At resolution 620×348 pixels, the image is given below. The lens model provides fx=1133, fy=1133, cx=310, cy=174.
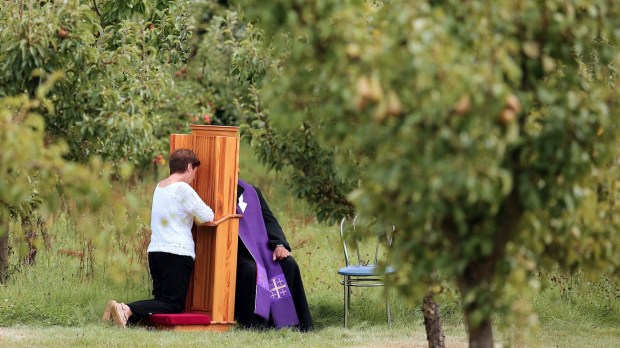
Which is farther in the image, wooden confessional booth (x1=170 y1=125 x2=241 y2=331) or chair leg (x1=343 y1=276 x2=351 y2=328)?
chair leg (x1=343 y1=276 x2=351 y2=328)

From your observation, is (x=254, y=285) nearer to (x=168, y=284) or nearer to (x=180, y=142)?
(x=168, y=284)

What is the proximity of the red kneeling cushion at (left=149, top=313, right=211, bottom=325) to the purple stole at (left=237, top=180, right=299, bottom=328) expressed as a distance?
485mm

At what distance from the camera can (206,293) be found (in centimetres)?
948

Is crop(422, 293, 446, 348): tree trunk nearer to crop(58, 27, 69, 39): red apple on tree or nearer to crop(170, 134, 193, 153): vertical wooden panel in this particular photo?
crop(170, 134, 193, 153): vertical wooden panel

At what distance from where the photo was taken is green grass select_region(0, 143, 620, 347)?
873 centimetres

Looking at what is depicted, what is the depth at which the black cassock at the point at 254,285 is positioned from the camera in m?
→ 9.45

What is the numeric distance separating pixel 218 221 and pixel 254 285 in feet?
2.18

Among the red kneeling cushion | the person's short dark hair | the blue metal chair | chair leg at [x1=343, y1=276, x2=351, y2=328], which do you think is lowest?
the red kneeling cushion

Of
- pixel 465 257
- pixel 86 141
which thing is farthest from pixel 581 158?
pixel 86 141

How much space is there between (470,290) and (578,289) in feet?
21.8

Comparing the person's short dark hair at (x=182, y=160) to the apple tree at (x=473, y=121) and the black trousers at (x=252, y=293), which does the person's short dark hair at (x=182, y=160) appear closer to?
the black trousers at (x=252, y=293)

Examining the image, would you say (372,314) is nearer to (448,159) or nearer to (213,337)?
(213,337)

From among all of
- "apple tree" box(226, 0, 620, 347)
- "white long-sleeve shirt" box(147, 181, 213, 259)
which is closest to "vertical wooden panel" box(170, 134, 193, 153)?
"white long-sleeve shirt" box(147, 181, 213, 259)

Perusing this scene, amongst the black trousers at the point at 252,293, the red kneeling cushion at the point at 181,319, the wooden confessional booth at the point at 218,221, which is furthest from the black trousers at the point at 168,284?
the black trousers at the point at 252,293
